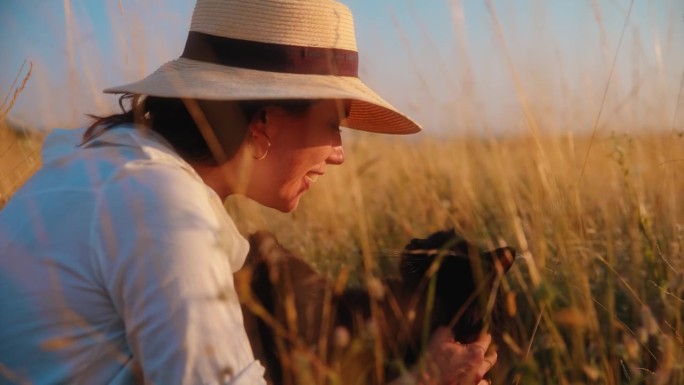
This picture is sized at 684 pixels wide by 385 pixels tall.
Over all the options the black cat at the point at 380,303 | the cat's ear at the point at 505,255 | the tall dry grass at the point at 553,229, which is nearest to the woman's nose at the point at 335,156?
the tall dry grass at the point at 553,229

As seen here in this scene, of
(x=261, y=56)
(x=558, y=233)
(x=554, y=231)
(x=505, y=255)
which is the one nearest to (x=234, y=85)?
(x=261, y=56)

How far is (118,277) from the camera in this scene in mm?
1522

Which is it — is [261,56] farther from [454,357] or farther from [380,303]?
[454,357]

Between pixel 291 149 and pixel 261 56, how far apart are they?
0.79ft

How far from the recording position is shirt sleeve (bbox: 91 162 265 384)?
58.1 inches

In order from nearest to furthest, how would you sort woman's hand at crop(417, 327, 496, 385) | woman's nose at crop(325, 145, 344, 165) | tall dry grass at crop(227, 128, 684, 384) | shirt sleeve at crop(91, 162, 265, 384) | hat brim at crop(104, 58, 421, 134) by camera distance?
1. shirt sleeve at crop(91, 162, 265, 384)
2. tall dry grass at crop(227, 128, 684, 384)
3. hat brim at crop(104, 58, 421, 134)
4. woman's hand at crop(417, 327, 496, 385)
5. woman's nose at crop(325, 145, 344, 165)

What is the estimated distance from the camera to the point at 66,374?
1621mm

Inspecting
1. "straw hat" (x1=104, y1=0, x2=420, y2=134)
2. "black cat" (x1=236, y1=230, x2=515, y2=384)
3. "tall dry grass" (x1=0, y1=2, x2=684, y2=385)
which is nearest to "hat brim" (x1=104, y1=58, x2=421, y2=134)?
"straw hat" (x1=104, y1=0, x2=420, y2=134)

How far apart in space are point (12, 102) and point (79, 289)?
4.52 feet

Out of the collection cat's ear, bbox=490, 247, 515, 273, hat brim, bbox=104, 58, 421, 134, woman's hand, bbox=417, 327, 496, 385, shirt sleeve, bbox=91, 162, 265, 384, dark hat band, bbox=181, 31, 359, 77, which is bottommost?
woman's hand, bbox=417, 327, 496, 385

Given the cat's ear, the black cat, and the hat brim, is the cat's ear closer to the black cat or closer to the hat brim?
the black cat

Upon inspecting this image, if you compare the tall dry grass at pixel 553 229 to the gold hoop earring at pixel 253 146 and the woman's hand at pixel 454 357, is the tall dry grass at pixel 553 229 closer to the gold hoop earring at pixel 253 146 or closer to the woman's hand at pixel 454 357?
the woman's hand at pixel 454 357

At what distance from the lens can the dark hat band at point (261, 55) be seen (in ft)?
6.79

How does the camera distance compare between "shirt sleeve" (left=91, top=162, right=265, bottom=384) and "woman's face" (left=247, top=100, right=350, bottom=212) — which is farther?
"woman's face" (left=247, top=100, right=350, bottom=212)
